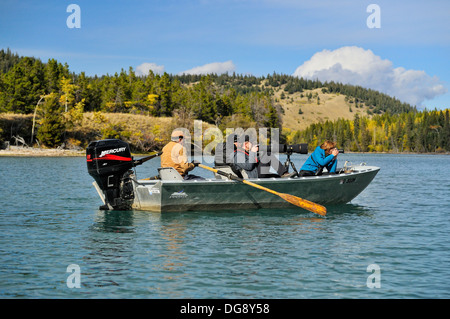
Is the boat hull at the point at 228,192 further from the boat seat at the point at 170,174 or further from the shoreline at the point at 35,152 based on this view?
the shoreline at the point at 35,152

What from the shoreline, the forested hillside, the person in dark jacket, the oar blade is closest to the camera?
the person in dark jacket

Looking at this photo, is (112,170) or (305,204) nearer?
(112,170)

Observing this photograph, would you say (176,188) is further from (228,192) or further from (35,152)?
(35,152)

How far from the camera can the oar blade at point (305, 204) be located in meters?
14.4

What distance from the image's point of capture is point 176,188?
1432 centimetres

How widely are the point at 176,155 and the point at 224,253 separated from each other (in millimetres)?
4921

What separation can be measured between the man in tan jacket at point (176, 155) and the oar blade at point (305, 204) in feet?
10.2

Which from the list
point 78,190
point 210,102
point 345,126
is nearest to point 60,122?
point 210,102

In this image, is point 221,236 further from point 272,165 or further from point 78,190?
point 78,190

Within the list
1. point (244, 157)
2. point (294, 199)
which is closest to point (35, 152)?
point (244, 157)

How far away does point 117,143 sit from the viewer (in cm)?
1384

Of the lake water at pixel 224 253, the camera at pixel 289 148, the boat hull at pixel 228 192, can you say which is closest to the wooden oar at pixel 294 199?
the boat hull at pixel 228 192

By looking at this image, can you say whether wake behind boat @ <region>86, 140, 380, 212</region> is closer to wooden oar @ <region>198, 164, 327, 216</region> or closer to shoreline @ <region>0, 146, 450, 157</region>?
wooden oar @ <region>198, 164, 327, 216</region>

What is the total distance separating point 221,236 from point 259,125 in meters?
106
